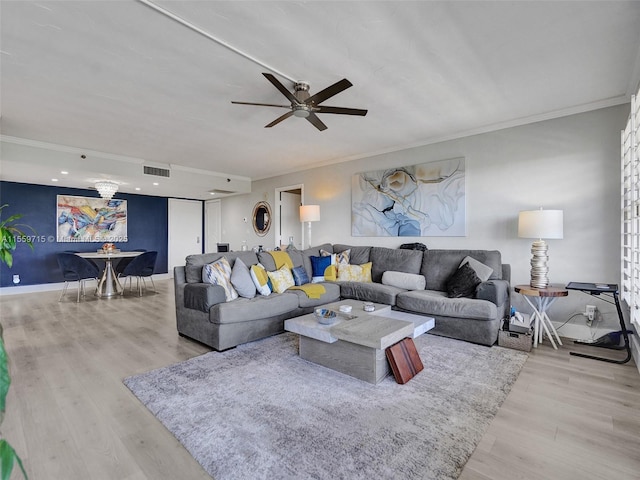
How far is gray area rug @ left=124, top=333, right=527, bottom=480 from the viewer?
1.64m

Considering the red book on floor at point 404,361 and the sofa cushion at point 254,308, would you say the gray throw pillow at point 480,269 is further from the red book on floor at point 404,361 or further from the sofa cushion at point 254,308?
the sofa cushion at point 254,308

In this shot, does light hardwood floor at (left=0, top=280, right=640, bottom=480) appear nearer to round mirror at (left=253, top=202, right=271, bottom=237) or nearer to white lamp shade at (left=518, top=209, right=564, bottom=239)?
white lamp shade at (left=518, top=209, right=564, bottom=239)

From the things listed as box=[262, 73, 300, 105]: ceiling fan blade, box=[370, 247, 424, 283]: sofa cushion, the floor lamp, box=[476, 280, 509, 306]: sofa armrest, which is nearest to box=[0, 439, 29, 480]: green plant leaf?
box=[262, 73, 300, 105]: ceiling fan blade

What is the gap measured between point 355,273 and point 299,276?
871 mm

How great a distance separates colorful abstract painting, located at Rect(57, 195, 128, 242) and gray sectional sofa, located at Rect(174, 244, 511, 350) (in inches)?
195

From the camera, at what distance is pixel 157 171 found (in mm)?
6012

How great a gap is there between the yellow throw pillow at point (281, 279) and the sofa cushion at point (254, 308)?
150mm

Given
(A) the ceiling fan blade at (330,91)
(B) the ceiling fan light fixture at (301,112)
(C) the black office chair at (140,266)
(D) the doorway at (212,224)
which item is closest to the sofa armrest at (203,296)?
(B) the ceiling fan light fixture at (301,112)

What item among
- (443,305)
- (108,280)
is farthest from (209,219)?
(443,305)

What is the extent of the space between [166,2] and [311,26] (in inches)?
35.6

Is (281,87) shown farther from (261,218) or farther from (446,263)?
(261,218)

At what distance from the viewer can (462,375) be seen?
8.62 ft

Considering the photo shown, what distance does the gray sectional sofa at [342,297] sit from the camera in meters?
3.23

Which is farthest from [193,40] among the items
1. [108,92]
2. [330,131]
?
[330,131]
